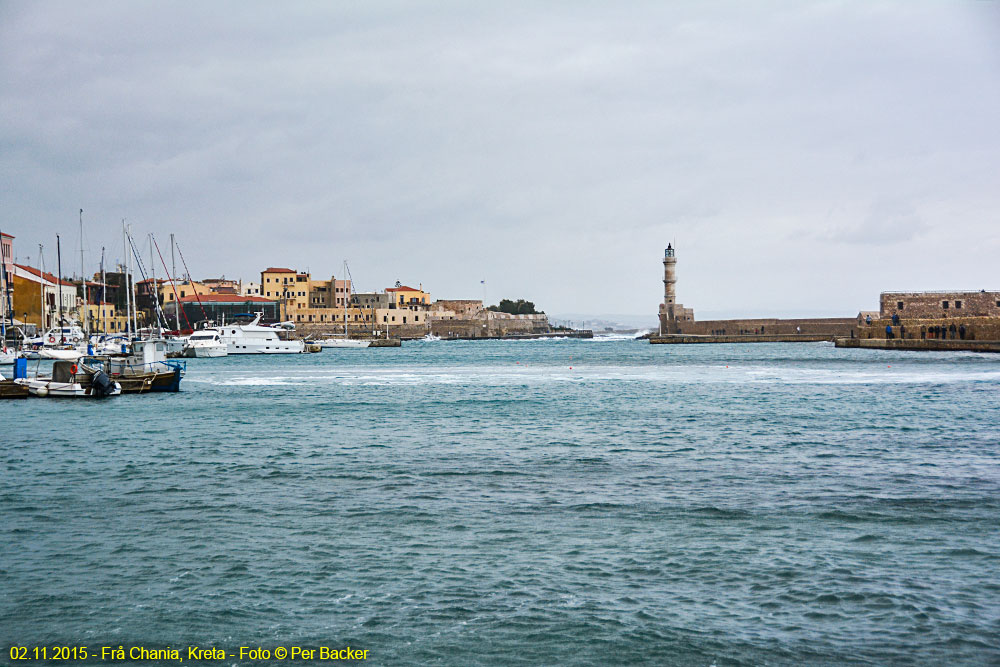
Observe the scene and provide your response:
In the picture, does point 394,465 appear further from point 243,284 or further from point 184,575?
point 243,284

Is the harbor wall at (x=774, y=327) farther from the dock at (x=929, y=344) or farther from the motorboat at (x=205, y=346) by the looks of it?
the motorboat at (x=205, y=346)

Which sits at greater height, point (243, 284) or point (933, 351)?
point (243, 284)

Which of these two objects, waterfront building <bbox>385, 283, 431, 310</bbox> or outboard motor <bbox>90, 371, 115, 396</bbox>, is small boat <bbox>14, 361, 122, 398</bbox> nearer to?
outboard motor <bbox>90, 371, 115, 396</bbox>

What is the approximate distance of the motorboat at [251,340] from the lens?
70.0 metres

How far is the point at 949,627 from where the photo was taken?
20.3 feet

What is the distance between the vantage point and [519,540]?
8.59 meters

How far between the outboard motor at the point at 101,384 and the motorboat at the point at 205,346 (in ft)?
128

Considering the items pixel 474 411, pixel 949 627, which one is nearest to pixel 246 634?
pixel 949 627

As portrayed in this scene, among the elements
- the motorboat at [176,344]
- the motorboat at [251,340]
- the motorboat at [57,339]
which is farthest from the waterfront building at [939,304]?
the motorboat at [57,339]

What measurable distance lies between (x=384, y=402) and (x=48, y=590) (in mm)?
18698

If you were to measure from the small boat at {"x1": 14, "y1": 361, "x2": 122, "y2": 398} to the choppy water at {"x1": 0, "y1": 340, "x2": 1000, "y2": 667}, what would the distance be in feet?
24.2

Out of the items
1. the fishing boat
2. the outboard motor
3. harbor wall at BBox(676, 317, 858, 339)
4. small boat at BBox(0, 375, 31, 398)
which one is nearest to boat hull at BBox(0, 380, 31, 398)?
small boat at BBox(0, 375, 31, 398)

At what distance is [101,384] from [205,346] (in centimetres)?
4072

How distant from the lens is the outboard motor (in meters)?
26.1
